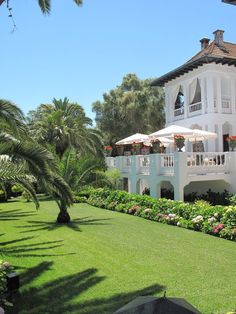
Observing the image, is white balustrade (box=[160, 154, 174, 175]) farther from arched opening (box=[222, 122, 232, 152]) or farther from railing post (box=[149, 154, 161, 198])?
arched opening (box=[222, 122, 232, 152])

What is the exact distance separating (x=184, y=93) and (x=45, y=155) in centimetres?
1815

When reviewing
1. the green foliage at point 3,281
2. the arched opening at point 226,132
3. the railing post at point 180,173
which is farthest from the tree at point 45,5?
the arched opening at point 226,132

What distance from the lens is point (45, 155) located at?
340 inches

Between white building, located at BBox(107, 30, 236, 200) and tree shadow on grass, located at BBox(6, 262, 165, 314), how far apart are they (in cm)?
948

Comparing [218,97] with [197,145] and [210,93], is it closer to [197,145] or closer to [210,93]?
[210,93]

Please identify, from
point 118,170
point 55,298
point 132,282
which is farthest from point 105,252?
point 118,170

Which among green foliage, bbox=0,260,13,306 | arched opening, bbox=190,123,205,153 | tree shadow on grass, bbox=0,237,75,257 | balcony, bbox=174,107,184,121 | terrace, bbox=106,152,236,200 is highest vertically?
balcony, bbox=174,107,184,121

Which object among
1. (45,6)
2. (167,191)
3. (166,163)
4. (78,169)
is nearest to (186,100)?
(167,191)

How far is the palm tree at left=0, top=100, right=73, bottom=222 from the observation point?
8.54 m

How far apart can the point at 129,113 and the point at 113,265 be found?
35446 mm

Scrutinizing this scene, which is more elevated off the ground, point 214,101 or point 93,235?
point 214,101

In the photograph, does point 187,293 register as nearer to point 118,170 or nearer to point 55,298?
point 55,298

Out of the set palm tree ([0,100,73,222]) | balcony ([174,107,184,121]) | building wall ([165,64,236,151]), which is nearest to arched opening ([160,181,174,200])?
building wall ([165,64,236,151])

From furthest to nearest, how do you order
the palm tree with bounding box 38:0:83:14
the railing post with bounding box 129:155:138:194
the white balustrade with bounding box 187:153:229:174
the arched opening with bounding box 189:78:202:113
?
1. the arched opening with bounding box 189:78:202:113
2. the railing post with bounding box 129:155:138:194
3. the white balustrade with bounding box 187:153:229:174
4. the palm tree with bounding box 38:0:83:14
